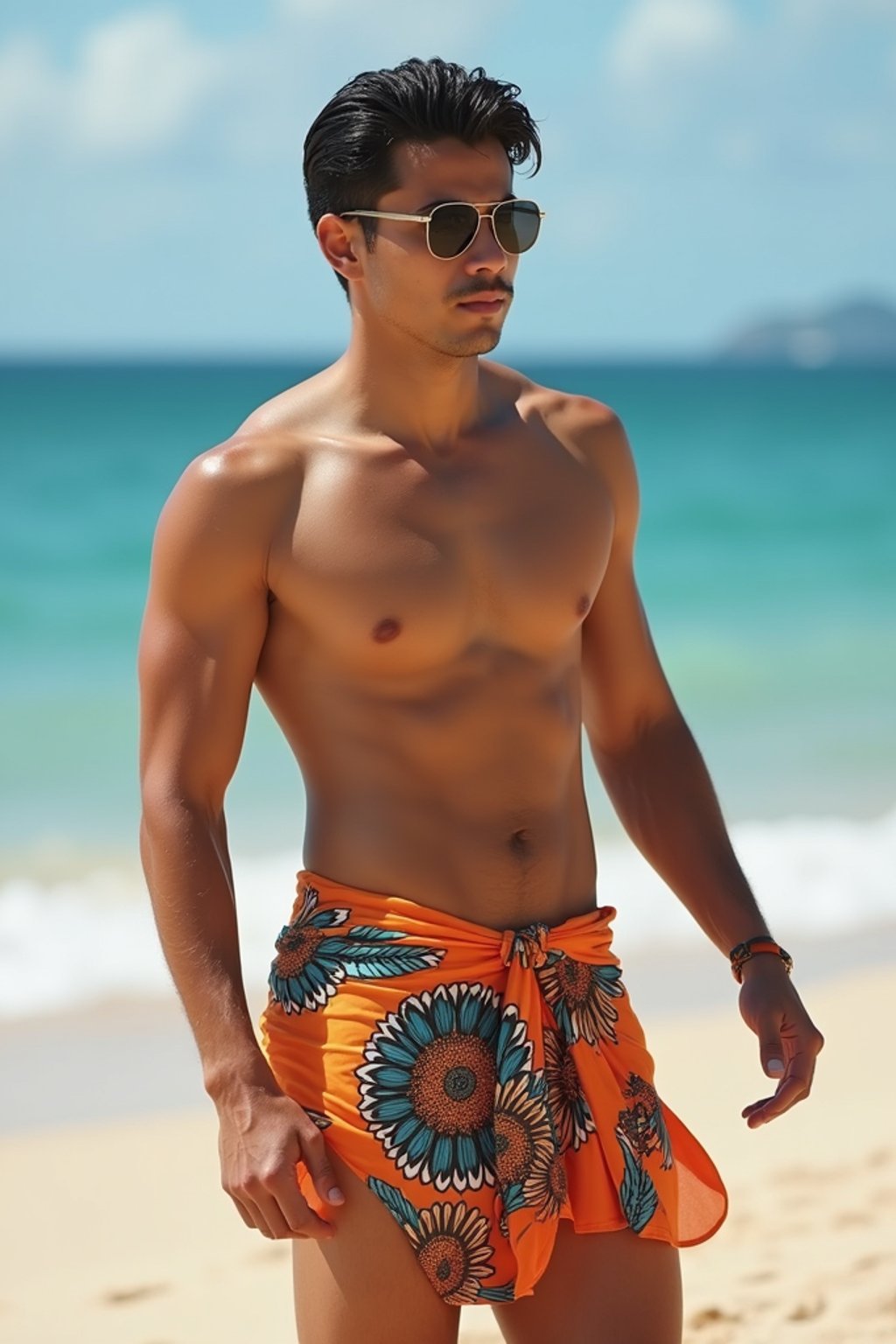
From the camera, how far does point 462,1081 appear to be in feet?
8.61

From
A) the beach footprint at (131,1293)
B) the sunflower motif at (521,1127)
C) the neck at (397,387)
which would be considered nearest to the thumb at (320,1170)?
the sunflower motif at (521,1127)

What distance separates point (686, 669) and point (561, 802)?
12.4 meters

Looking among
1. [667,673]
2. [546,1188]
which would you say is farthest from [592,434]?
[667,673]

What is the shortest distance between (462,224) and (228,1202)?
3.40 meters

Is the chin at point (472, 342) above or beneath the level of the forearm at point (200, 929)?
above

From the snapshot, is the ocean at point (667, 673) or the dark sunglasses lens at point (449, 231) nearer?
the dark sunglasses lens at point (449, 231)

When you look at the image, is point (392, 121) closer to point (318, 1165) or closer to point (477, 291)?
point (477, 291)

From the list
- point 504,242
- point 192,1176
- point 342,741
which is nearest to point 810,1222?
point 192,1176

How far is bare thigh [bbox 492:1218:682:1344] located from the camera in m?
2.57

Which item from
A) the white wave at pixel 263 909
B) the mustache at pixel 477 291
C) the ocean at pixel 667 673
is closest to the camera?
the mustache at pixel 477 291

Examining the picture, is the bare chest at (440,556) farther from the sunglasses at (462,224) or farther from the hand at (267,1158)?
the hand at (267,1158)

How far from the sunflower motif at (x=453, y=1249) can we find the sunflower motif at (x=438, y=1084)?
38 millimetres

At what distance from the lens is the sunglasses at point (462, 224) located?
2.59m

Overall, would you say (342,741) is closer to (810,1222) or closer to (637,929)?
(810,1222)
